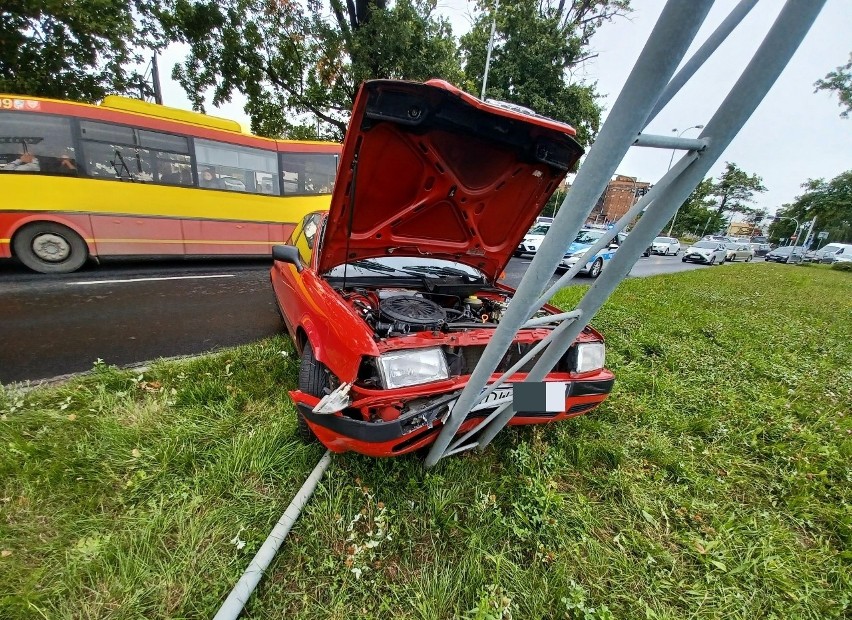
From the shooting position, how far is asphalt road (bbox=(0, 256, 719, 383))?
3.19 meters

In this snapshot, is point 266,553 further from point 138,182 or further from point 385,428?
point 138,182

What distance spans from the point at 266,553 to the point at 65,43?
616 inches

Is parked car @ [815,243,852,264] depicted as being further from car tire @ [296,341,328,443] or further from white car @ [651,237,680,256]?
car tire @ [296,341,328,443]

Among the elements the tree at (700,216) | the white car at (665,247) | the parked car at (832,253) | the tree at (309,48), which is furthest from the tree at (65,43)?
the tree at (700,216)

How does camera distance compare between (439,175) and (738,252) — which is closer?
(439,175)

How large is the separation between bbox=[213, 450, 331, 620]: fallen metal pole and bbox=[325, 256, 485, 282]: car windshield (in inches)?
55.6

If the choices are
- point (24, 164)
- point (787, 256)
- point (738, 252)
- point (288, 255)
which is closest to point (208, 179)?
point (24, 164)

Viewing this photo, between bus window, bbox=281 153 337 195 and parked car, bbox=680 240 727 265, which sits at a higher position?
bus window, bbox=281 153 337 195

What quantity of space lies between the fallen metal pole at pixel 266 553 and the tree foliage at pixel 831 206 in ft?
160

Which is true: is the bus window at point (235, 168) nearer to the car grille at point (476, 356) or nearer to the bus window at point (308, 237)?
the bus window at point (308, 237)

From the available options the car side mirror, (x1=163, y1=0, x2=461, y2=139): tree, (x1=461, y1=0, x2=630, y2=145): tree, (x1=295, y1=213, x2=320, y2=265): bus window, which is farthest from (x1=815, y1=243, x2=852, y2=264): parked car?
the car side mirror

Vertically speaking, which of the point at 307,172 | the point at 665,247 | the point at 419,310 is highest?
the point at 307,172

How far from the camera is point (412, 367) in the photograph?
179 cm

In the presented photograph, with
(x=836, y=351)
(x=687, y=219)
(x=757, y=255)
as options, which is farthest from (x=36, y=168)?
(x=687, y=219)
